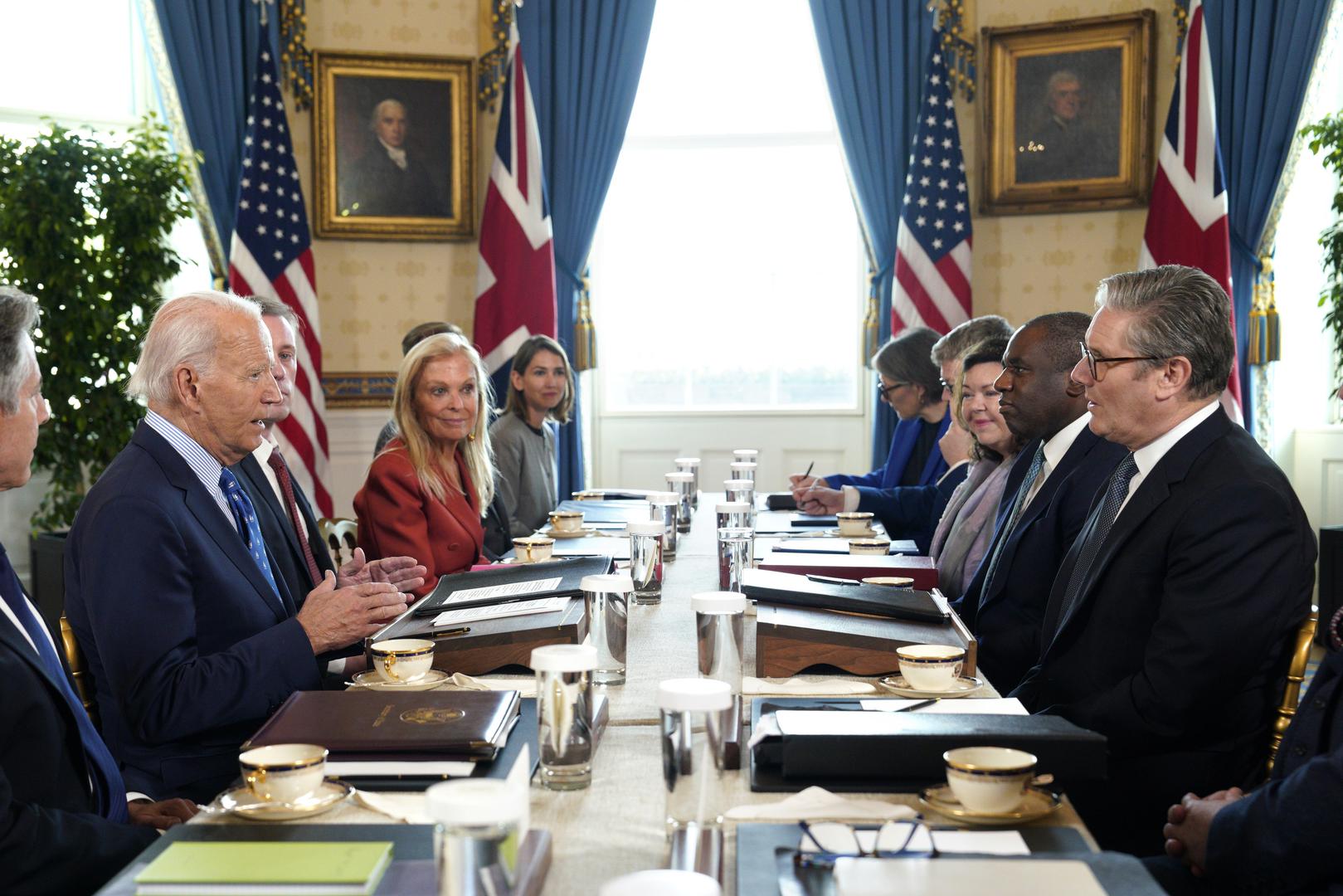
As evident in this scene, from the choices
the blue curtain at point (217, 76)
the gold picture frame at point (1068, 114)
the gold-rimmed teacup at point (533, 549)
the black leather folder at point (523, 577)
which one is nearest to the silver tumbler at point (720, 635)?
the black leather folder at point (523, 577)

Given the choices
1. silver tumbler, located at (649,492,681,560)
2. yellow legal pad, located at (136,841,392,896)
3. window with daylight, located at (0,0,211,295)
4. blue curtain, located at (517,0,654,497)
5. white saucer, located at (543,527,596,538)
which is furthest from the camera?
blue curtain, located at (517,0,654,497)

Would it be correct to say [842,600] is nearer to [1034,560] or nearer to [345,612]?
[1034,560]

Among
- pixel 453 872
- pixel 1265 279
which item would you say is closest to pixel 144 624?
pixel 453 872

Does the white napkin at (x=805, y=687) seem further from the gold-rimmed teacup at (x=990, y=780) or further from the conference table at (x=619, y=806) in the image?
the gold-rimmed teacup at (x=990, y=780)

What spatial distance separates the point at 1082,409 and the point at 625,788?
6.31 feet

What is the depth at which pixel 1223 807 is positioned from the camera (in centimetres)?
180

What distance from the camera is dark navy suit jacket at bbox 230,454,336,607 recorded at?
9.22 feet

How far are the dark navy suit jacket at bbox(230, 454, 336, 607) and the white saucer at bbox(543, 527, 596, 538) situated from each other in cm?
125

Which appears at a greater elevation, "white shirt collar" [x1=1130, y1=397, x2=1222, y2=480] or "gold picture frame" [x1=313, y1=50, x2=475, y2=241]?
"gold picture frame" [x1=313, y1=50, x2=475, y2=241]

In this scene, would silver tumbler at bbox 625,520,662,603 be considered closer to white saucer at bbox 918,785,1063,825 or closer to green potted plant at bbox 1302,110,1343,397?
white saucer at bbox 918,785,1063,825

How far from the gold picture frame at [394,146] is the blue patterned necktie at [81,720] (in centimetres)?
568

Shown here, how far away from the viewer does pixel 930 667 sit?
1.97 m

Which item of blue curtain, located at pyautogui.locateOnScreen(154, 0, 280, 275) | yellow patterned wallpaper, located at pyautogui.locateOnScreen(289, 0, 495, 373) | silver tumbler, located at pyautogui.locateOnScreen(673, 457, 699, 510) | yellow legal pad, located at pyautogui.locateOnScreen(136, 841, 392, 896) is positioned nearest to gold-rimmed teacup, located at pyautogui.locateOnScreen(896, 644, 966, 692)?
yellow legal pad, located at pyautogui.locateOnScreen(136, 841, 392, 896)

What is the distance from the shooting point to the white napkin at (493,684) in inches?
80.6
